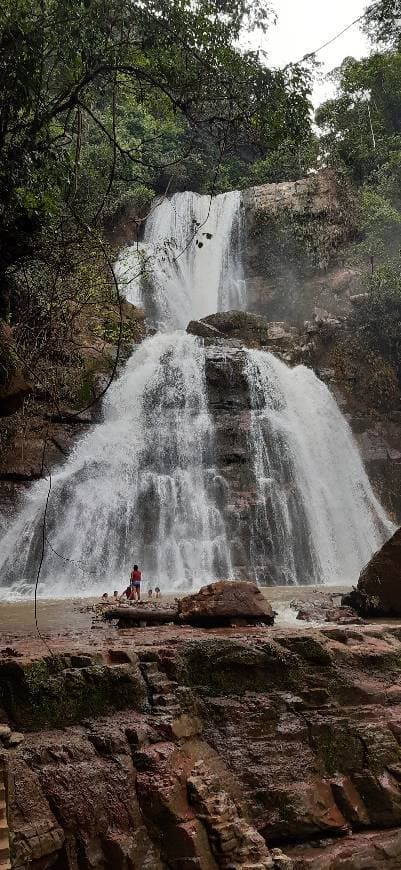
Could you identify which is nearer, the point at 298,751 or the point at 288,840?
the point at 288,840

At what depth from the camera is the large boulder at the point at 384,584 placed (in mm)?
9344

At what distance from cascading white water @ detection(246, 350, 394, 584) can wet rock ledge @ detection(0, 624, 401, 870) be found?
1003 centimetres

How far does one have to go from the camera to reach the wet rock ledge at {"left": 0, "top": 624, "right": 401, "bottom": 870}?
3611 mm

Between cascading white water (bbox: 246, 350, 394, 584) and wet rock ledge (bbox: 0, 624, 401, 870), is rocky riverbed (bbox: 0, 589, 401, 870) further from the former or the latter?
cascading white water (bbox: 246, 350, 394, 584)

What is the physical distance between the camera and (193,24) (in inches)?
244

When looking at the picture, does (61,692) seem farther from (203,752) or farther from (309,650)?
(309,650)

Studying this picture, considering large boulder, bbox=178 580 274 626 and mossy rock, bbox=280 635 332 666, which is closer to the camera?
mossy rock, bbox=280 635 332 666

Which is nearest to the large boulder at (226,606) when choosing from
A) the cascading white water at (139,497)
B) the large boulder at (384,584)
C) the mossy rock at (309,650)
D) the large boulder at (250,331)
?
the mossy rock at (309,650)

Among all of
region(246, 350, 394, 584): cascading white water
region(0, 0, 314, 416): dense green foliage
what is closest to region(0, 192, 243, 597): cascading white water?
region(246, 350, 394, 584): cascading white water

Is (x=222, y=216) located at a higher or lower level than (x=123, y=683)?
higher

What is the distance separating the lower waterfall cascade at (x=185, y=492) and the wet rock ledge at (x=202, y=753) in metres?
8.79

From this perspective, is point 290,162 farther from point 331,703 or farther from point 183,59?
Answer: point 331,703

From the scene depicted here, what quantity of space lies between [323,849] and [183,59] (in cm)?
689

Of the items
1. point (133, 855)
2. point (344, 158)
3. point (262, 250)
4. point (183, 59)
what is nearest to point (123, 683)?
point (133, 855)
